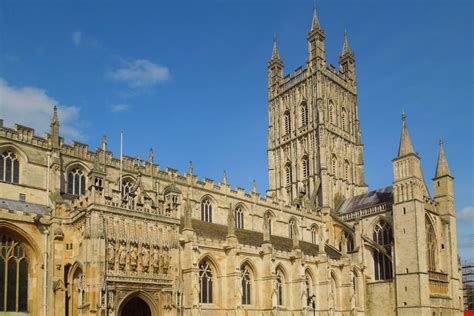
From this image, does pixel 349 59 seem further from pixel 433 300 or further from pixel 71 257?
pixel 71 257

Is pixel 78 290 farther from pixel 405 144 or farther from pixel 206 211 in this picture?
pixel 405 144

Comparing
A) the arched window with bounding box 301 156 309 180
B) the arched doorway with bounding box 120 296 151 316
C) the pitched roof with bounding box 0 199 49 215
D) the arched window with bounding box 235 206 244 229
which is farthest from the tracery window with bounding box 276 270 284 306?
the arched window with bounding box 301 156 309 180

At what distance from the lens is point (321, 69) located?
2694 inches

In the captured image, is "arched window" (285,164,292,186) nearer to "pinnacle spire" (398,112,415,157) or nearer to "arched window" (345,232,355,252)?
"arched window" (345,232,355,252)

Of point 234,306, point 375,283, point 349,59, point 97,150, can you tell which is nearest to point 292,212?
point 375,283

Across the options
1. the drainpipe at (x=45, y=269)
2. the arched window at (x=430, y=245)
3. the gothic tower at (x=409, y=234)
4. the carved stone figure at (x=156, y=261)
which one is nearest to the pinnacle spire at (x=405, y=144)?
the gothic tower at (x=409, y=234)

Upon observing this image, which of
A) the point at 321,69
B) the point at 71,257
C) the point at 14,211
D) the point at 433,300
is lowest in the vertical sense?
the point at 433,300

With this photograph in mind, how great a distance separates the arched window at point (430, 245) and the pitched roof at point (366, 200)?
14.5 feet

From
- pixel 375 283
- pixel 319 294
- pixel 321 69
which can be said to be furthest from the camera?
pixel 321 69

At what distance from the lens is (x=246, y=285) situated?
42.3 metres

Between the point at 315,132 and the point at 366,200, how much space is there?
10825mm

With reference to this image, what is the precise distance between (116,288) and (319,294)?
21630 millimetres

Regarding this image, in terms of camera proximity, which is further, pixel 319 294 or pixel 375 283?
pixel 375 283

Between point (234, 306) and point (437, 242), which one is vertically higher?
point (437, 242)
